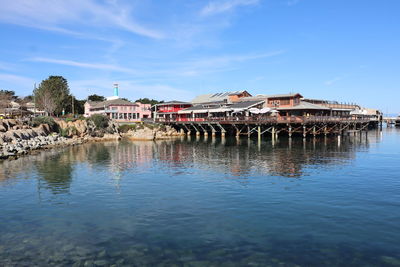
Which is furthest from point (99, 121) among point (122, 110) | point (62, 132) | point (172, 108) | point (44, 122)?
point (172, 108)

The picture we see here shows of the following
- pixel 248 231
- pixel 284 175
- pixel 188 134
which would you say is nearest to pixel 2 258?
pixel 248 231

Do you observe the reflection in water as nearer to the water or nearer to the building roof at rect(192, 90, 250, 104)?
the water

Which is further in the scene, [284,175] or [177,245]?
[284,175]

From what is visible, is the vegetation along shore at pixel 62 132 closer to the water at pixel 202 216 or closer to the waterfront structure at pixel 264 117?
the waterfront structure at pixel 264 117

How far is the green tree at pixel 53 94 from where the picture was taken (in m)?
87.4

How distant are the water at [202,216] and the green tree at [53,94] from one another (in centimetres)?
6170

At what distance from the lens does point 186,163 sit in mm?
35969

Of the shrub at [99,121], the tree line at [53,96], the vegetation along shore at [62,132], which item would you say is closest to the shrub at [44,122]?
the vegetation along shore at [62,132]

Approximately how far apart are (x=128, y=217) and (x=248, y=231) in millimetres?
6699

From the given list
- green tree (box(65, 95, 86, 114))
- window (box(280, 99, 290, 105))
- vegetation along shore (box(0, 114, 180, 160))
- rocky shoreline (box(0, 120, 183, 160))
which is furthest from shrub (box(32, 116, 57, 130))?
window (box(280, 99, 290, 105))

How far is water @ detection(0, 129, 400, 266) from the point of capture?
495 inches

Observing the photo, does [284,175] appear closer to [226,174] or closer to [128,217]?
[226,174]

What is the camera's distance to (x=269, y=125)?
66250 millimetres

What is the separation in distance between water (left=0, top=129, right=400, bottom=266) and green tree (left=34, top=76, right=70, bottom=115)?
61700 millimetres
